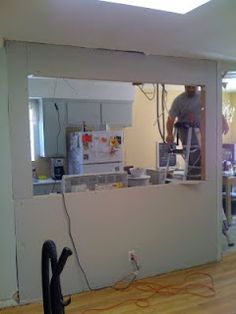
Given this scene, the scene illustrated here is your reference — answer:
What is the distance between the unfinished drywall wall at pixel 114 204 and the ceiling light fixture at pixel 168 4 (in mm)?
1109

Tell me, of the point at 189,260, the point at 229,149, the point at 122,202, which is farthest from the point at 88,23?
the point at 229,149

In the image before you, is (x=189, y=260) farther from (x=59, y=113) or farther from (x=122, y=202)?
(x=59, y=113)

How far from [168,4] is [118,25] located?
48cm

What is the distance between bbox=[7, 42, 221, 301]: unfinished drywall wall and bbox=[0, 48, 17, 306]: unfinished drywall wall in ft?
0.16

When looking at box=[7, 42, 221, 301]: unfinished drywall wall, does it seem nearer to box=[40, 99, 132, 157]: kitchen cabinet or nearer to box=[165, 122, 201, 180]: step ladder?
box=[165, 122, 201, 180]: step ladder

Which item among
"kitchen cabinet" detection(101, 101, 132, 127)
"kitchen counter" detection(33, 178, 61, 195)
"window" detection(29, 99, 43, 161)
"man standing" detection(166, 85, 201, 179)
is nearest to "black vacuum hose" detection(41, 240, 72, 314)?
"man standing" detection(166, 85, 201, 179)

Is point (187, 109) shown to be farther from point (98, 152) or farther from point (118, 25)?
point (118, 25)

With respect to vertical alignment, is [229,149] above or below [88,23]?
below

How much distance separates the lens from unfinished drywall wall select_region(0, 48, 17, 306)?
2809 mm

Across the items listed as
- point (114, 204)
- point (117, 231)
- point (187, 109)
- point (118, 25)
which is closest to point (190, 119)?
point (187, 109)

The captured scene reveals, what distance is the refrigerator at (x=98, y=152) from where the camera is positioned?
15.4ft

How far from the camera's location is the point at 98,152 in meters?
4.70

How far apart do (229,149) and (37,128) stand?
336 cm

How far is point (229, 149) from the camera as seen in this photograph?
6.31 metres
